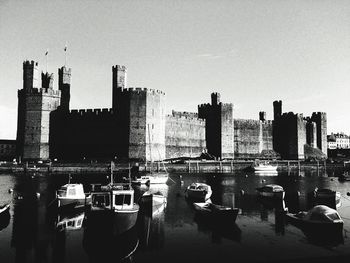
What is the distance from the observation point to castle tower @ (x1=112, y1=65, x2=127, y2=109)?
175 feet

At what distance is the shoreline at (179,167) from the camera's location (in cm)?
4769

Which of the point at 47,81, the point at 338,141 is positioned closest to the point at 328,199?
the point at 47,81

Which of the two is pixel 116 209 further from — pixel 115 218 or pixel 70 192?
pixel 70 192

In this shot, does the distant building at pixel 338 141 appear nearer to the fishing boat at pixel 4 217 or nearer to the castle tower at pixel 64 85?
the castle tower at pixel 64 85

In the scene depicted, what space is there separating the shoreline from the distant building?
73.9 metres

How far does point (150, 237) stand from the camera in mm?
15859

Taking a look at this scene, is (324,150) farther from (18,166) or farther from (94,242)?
(94,242)

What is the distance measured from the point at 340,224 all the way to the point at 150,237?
782cm

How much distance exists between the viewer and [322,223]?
16.6 meters

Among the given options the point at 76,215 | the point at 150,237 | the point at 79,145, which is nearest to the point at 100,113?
the point at 79,145

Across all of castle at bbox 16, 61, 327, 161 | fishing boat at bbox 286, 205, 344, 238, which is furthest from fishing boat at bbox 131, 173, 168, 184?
fishing boat at bbox 286, 205, 344, 238

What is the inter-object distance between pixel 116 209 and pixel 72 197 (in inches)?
286

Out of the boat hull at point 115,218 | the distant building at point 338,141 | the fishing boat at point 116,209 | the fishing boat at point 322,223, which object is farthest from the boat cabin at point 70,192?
the distant building at point 338,141

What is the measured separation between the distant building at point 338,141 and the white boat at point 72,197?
124 m
